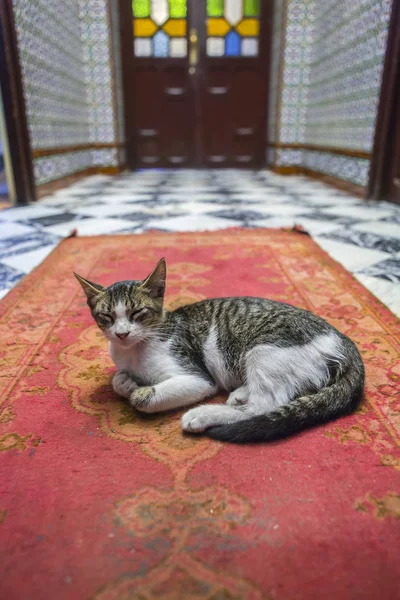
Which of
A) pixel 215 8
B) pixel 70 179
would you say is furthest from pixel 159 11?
pixel 70 179

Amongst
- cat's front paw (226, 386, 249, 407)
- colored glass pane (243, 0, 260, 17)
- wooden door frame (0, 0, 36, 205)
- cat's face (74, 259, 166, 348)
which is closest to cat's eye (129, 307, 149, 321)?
cat's face (74, 259, 166, 348)

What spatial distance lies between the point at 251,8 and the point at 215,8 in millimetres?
587

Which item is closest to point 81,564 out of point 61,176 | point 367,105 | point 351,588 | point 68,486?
point 68,486

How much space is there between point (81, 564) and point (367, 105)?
489 centimetres

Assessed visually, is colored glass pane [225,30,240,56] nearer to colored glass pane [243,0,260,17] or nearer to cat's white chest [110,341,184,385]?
colored glass pane [243,0,260,17]

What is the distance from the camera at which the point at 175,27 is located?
263 inches

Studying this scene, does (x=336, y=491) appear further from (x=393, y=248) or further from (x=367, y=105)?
(x=367, y=105)

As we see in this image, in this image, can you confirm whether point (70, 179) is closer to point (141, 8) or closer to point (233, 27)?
point (141, 8)

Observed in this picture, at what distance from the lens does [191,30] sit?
666 cm

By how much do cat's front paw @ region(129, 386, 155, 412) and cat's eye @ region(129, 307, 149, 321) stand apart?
7.1 inches

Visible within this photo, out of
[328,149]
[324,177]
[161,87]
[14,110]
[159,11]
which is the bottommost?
[324,177]

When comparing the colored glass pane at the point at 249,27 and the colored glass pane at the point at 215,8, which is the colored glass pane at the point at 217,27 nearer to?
the colored glass pane at the point at 215,8

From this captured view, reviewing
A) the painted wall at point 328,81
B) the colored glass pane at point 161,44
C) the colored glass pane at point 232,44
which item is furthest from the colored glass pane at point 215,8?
the painted wall at point 328,81

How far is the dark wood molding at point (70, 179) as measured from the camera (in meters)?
4.73
